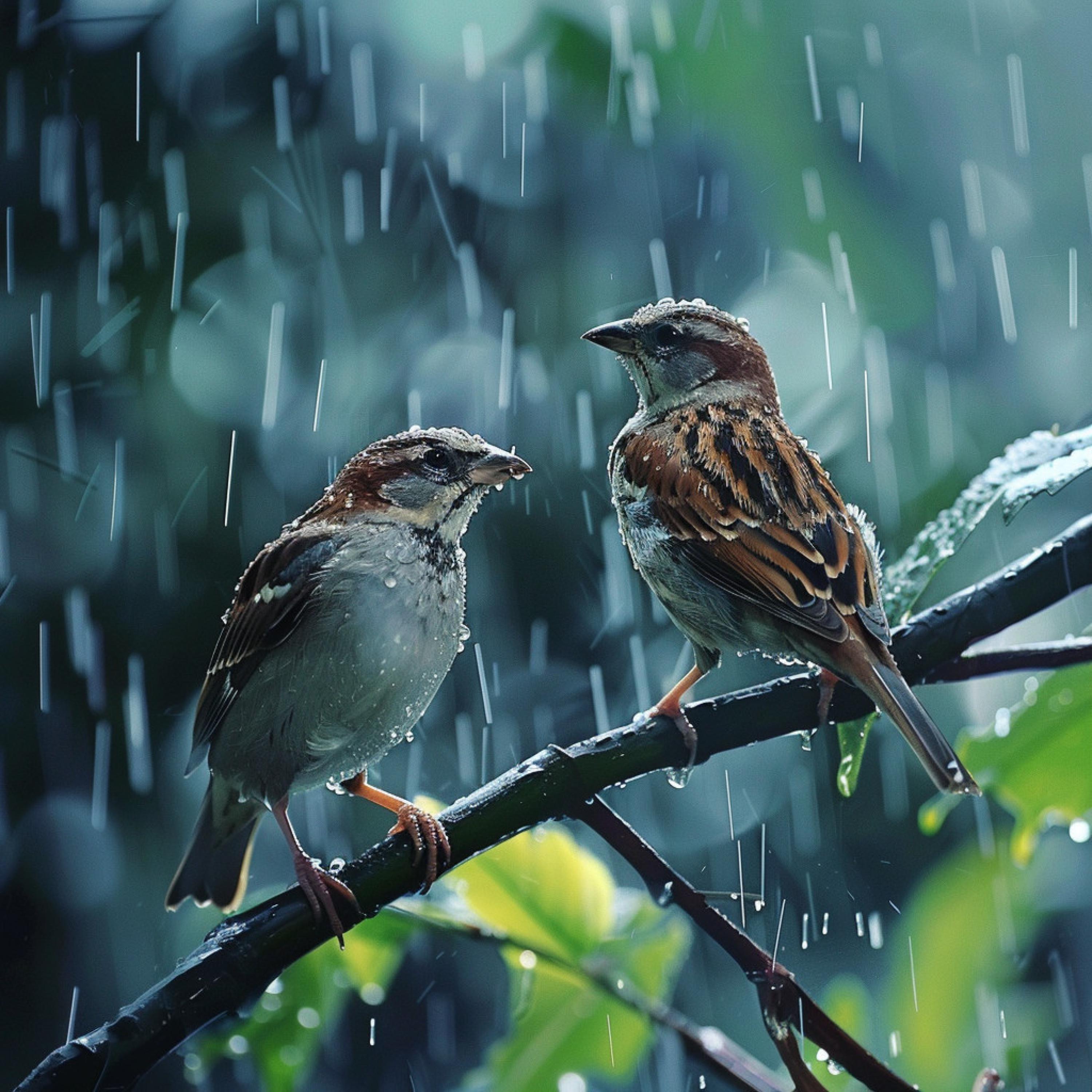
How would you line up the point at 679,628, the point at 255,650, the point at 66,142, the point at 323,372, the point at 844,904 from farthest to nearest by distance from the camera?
the point at 66,142 < the point at 323,372 < the point at 844,904 < the point at 679,628 < the point at 255,650

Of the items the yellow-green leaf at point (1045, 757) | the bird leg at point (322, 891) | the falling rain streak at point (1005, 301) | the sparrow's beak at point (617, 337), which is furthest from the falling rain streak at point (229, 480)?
the falling rain streak at point (1005, 301)

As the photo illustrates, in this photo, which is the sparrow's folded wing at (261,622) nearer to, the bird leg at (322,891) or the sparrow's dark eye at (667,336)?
the bird leg at (322,891)

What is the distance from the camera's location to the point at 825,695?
79 centimetres

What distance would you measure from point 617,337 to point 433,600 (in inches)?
14.8

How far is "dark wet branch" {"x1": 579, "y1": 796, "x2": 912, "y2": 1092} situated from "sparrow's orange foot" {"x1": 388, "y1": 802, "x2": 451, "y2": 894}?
0.08 meters

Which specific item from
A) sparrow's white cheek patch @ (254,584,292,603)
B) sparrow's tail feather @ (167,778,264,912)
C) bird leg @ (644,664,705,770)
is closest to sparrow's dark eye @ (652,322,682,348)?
bird leg @ (644,664,705,770)

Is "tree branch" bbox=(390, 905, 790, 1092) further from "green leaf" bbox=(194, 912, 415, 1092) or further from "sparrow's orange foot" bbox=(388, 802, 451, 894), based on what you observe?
"sparrow's orange foot" bbox=(388, 802, 451, 894)

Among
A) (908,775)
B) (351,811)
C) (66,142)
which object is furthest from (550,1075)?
(66,142)

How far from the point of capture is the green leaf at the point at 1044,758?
0.87 m

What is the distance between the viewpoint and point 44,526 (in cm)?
162

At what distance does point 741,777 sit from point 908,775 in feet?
0.76

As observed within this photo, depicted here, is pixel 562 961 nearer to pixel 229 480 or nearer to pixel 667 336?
pixel 667 336

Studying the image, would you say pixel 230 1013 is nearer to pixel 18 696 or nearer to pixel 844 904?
pixel 844 904

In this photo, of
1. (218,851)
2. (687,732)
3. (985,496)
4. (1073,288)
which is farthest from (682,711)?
(1073,288)
